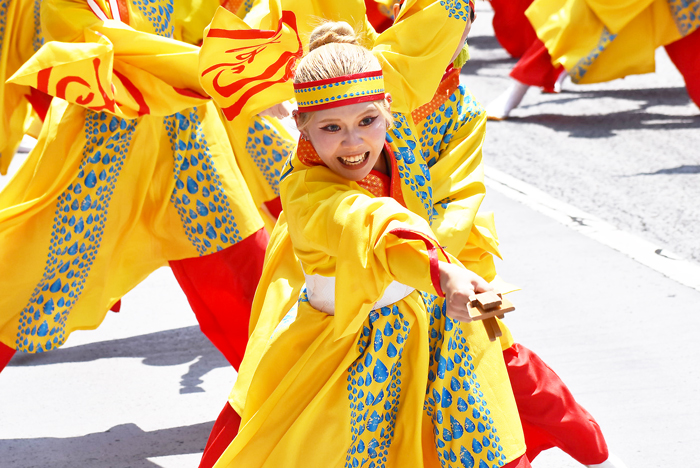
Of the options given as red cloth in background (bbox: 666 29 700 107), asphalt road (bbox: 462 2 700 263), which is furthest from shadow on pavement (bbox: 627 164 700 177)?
red cloth in background (bbox: 666 29 700 107)

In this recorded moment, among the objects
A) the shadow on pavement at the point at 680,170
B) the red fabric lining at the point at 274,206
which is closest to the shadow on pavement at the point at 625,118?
the shadow on pavement at the point at 680,170

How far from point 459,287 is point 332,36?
65 cm

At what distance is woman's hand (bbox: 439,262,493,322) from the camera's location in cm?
151

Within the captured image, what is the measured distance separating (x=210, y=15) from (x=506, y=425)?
5.32ft

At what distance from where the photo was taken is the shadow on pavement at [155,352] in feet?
11.8

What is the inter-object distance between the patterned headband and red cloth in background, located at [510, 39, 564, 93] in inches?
186

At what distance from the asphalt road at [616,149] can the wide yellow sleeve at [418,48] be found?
2268 mm

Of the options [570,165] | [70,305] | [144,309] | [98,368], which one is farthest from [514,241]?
[70,305]

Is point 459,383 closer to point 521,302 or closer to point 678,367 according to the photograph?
point 678,367

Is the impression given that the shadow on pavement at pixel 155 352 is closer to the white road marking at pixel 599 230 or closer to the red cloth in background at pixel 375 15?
the white road marking at pixel 599 230

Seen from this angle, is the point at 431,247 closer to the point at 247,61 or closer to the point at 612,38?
the point at 247,61

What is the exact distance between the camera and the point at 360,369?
74.7 inches

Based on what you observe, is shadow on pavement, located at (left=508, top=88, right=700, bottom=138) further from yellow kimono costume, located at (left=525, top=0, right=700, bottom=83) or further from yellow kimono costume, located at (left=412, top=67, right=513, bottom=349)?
yellow kimono costume, located at (left=412, top=67, right=513, bottom=349)

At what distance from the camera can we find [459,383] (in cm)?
195
